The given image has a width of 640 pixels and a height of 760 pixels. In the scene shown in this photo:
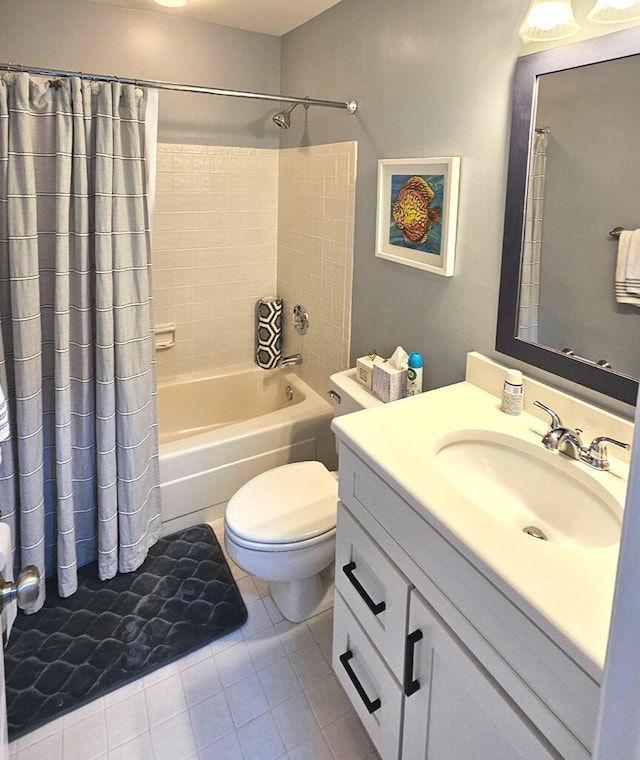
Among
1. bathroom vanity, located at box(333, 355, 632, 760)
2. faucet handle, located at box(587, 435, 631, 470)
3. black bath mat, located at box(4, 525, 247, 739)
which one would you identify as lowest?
black bath mat, located at box(4, 525, 247, 739)

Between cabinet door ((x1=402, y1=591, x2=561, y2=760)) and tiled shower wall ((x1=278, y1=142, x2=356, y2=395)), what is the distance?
1.38 meters

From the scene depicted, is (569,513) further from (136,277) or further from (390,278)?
(136,277)

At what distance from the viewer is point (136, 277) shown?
1.76 metres

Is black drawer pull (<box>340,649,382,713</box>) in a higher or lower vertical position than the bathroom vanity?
lower

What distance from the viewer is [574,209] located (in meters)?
1.26

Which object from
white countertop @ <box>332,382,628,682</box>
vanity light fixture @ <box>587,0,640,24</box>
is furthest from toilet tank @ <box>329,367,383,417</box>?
vanity light fixture @ <box>587,0,640,24</box>

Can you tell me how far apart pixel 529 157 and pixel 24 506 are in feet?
6.02

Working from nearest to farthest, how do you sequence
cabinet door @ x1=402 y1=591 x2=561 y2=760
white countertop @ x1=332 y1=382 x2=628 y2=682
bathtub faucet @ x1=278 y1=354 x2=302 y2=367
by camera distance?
white countertop @ x1=332 y1=382 x2=628 y2=682 → cabinet door @ x1=402 y1=591 x2=561 y2=760 → bathtub faucet @ x1=278 y1=354 x2=302 y2=367

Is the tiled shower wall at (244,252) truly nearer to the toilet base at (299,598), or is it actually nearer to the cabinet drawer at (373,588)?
the toilet base at (299,598)

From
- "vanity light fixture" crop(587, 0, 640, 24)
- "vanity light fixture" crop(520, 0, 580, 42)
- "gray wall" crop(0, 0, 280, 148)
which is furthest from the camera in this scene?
"gray wall" crop(0, 0, 280, 148)

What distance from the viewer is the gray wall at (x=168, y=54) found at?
2.05 meters

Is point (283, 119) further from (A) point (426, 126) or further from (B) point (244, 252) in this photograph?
(A) point (426, 126)

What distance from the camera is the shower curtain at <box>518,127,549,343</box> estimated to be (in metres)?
1.31

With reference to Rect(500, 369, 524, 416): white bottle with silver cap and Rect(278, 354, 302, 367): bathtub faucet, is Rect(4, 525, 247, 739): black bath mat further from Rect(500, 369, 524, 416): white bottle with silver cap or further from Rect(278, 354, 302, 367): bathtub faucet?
Rect(500, 369, 524, 416): white bottle with silver cap
